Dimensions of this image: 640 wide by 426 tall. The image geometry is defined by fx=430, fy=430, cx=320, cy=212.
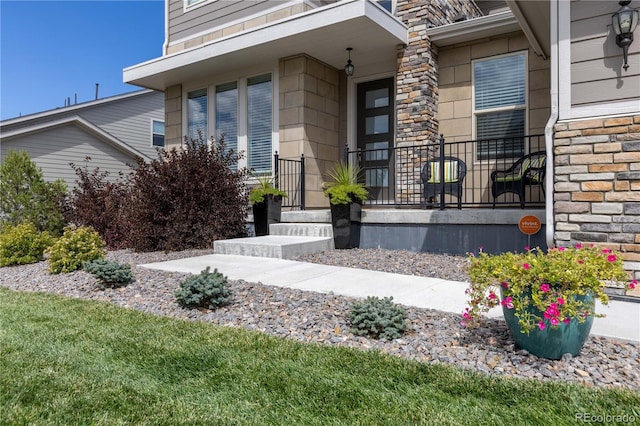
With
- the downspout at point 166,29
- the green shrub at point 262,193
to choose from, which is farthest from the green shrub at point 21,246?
the downspout at point 166,29

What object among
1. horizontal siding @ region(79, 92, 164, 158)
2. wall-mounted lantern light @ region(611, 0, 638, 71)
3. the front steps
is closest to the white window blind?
horizontal siding @ region(79, 92, 164, 158)

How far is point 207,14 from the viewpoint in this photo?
9.21 metres

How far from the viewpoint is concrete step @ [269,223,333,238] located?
271 inches

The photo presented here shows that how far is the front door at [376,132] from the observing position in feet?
27.5

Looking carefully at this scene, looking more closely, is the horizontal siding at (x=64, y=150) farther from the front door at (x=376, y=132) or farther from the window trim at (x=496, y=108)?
the window trim at (x=496, y=108)

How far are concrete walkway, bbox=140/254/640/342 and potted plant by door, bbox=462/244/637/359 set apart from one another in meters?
0.63

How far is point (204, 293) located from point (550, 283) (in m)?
2.58

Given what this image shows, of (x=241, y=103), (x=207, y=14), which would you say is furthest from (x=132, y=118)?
(x=241, y=103)

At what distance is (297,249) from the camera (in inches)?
240

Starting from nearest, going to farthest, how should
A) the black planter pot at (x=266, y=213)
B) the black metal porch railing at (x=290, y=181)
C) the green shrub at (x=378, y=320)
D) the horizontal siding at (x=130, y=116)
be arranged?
the green shrub at (x=378, y=320), the black planter pot at (x=266, y=213), the black metal porch railing at (x=290, y=181), the horizontal siding at (x=130, y=116)

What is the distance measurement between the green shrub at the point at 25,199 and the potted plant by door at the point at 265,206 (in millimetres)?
4704

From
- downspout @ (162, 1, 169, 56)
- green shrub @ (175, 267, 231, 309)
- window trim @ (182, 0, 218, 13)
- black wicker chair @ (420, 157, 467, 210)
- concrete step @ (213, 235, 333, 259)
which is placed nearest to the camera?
green shrub @ (175, 267, 231, 309)

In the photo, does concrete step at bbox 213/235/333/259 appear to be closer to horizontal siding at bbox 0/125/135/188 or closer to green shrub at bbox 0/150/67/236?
green shrub at bbox 0/150/67/236

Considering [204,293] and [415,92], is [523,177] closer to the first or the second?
[415,92]
